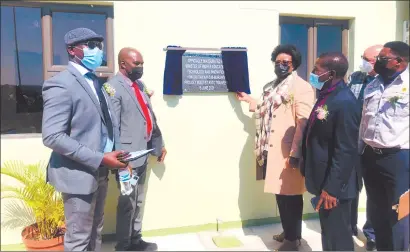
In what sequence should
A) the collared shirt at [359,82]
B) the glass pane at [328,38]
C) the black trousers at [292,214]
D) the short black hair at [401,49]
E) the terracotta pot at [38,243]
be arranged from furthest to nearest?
the glass pane at [328,38] → the collared shirt at [359,82] → the black trousers at [292,214] → the terracotta pot at [38,243] → the short black hair at [401,49]

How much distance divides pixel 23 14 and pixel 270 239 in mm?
3506

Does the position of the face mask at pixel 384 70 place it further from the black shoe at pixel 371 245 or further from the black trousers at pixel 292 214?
the black shoe at pixel 371 245

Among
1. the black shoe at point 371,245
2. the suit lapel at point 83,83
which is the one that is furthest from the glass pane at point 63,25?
the black shoe at point 371,245

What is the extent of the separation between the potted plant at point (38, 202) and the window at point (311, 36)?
3152 millimetres

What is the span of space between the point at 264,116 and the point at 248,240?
1395mm

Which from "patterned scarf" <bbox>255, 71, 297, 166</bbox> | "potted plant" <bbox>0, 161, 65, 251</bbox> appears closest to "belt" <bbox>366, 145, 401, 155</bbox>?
"patterned scarf" <bbox>255, 71, 297, 166</bbox>

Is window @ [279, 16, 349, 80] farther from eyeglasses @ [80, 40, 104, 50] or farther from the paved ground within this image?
eyeglasses @ [80, 40, 104, 50]

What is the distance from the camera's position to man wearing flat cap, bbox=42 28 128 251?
2373 mm

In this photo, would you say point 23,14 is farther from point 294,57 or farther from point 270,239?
point 270,239

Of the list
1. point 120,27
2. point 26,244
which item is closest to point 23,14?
point 120,27

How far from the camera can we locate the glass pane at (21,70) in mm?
3445

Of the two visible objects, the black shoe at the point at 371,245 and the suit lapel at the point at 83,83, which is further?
the black shoe at the point at 371,245

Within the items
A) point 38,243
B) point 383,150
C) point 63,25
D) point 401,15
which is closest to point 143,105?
point 63,25

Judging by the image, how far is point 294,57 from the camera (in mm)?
3643
